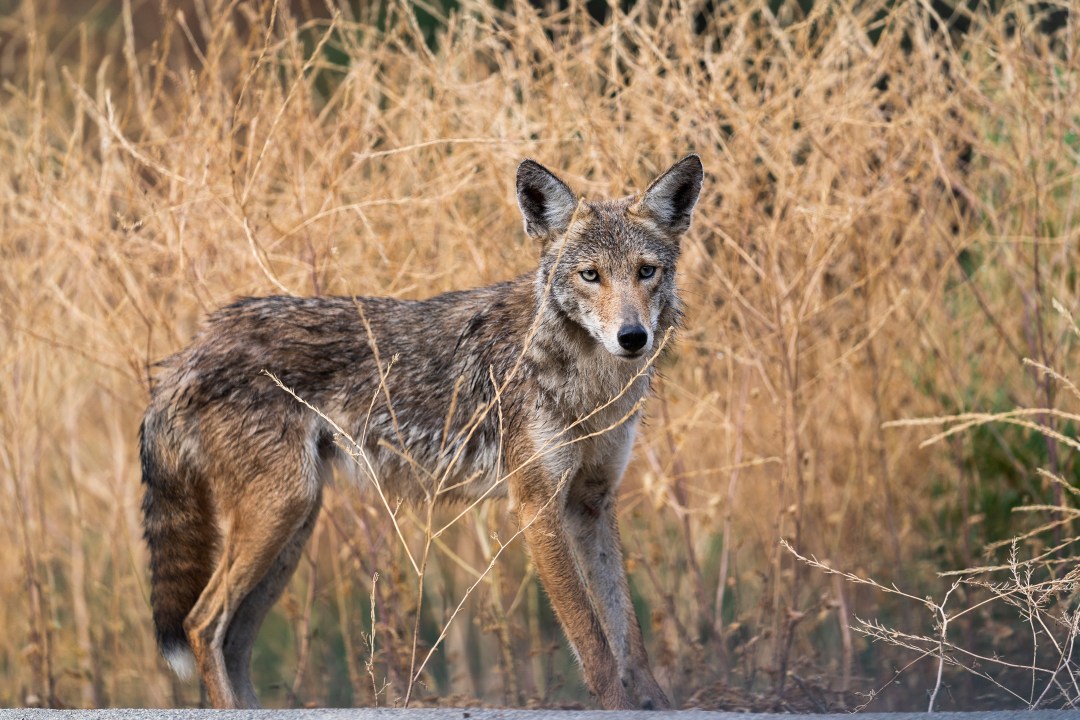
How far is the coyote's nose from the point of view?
4.61 meters

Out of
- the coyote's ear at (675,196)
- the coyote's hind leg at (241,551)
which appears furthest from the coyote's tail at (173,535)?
the coyote's ear at (675,196)

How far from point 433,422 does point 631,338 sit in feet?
4.09

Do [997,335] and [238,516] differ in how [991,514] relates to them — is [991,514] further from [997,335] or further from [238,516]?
[238,516]

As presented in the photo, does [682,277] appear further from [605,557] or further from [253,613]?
[253,613]

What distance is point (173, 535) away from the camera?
5520 mm

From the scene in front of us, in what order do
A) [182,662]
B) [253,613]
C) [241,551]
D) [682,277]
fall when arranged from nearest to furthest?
[241,551]
[182,662]
[253,613]
[682,277]

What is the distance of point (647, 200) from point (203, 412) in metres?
2.11

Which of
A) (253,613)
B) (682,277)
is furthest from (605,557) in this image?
(682,277)

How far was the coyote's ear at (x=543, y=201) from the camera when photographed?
5.01 meters

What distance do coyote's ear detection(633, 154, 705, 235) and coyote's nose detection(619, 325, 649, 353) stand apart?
718mm

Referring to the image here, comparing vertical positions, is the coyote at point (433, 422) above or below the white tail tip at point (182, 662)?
above

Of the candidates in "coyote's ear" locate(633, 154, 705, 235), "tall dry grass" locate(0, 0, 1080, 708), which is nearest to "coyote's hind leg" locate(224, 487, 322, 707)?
"tall dry grass" locate(0, 0, 1080, 708)

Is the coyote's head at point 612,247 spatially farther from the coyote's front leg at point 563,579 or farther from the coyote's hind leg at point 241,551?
the coyote's hind leg at point 241,551

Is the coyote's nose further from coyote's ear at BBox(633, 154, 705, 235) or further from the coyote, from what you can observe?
coyote's ear at BBox(633, 154, 705, 235)
